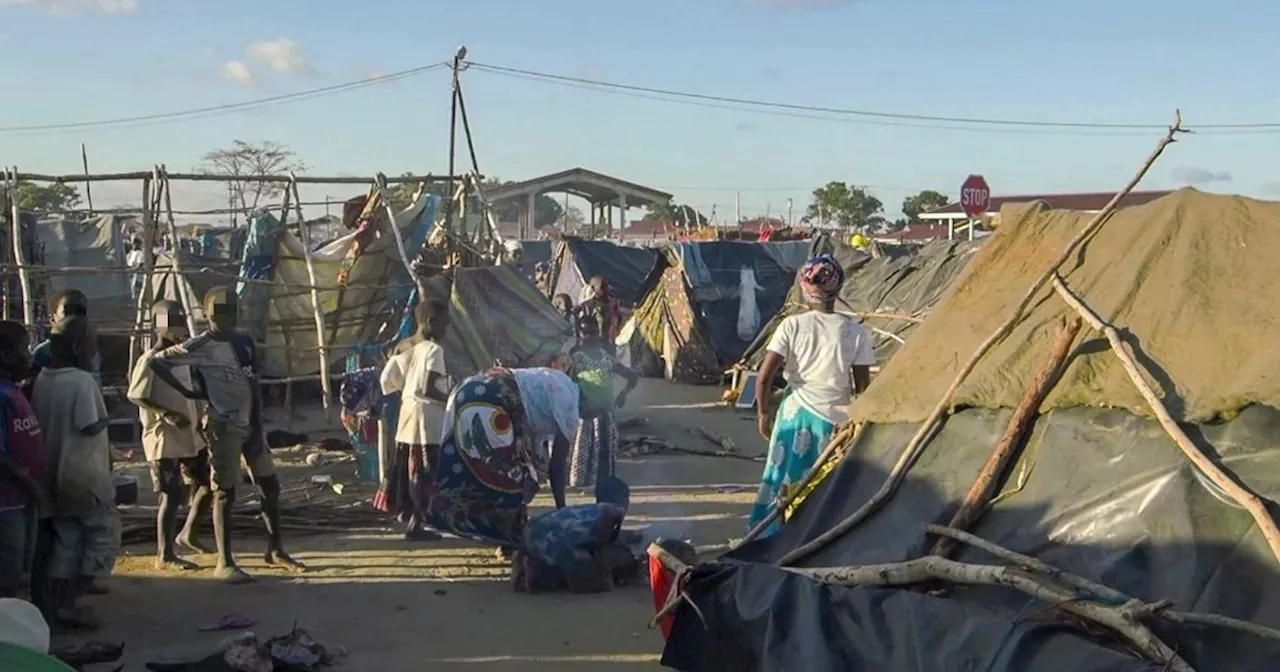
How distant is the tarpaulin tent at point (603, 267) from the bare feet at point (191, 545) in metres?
12.5

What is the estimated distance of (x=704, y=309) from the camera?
19.6 meters

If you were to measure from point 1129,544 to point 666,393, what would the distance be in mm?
14413

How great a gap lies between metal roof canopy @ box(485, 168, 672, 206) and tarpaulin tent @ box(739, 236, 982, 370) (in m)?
10.6

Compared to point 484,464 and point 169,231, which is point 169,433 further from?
point 169,231

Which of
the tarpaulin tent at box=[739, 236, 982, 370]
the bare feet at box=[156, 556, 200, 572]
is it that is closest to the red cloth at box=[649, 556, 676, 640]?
the bare feet at box=[156, 556, 200, 572]

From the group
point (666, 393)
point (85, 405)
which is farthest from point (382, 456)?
point (666, 393)

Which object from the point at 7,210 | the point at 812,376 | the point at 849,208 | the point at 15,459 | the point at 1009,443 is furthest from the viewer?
the point at 849,208

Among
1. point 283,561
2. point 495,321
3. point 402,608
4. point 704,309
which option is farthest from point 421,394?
point 704,309

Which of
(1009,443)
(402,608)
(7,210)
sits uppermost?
(7,210)

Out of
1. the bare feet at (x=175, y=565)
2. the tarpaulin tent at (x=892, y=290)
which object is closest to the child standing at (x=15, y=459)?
the bare feet at (x=175, y=565)

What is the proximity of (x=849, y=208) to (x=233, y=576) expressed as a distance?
39.7 m

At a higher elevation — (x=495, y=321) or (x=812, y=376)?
(x=812, y=376)

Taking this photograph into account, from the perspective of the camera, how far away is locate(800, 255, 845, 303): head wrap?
6062 mm

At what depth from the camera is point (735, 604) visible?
14.6ft
